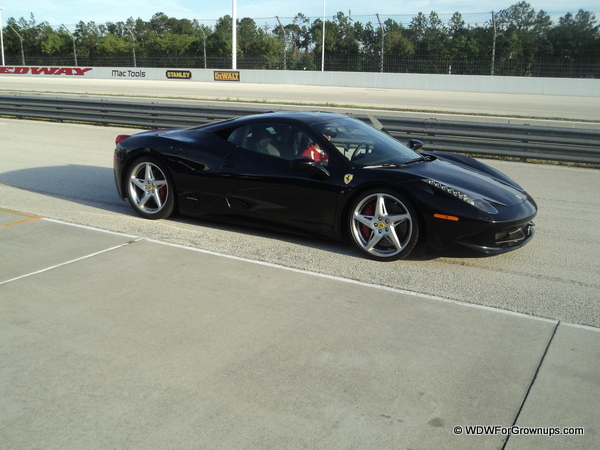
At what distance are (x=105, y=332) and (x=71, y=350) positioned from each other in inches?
11.1

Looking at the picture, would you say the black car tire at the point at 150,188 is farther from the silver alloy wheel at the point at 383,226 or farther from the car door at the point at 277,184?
the silver alloy wheel at the point at 383,226

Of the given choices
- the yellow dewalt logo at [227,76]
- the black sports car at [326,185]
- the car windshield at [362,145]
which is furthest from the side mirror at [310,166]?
the yellow dewalt logo at [227,76]

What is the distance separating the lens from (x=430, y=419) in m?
2.93

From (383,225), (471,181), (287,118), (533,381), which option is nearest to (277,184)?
(287,118)

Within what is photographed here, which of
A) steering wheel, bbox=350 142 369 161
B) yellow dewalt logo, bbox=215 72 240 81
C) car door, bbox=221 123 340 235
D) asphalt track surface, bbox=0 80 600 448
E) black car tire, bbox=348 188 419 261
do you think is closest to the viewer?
asphalt track surface, bbox=0 80 600 448

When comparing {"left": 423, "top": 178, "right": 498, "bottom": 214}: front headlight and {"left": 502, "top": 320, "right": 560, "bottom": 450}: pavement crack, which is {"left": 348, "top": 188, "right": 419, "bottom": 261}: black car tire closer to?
{"left": 423, "top": 178, "right": 498, "bottom": 214}: front headlight

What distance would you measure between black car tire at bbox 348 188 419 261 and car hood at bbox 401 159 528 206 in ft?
1.15

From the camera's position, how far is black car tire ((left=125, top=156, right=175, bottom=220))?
6.51 meters

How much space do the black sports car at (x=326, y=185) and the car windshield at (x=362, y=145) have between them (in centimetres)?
1

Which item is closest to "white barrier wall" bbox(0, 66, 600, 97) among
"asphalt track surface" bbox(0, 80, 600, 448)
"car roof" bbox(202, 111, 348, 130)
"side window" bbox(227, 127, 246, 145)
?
"asphalt track surface" bbox(0, 80, 600, 448)

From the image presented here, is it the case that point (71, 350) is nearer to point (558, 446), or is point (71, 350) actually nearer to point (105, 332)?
point (105, 332)

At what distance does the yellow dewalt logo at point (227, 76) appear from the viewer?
132ft

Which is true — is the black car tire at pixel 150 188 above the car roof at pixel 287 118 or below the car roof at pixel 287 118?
below

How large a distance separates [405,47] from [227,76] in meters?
12.4
